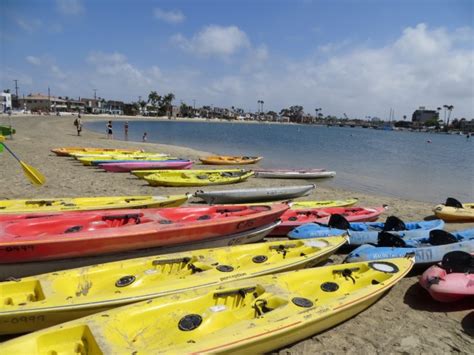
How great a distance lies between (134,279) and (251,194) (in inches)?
242

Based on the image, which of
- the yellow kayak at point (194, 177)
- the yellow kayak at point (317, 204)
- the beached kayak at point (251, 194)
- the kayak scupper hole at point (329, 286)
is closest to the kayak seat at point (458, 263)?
the kayak scupper hole at point (329, 286)

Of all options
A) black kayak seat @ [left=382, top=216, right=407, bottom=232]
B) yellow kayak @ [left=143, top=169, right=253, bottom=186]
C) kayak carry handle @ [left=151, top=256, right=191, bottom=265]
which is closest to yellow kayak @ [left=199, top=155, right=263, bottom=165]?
yellow kayak @ [left=143, top=169, right=253, bottom=186]

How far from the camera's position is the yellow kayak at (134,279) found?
377 cm

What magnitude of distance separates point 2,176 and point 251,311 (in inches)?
456

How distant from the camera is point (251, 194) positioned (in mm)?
10523

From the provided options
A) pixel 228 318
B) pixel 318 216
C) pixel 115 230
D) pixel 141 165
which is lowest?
pixel 228 318

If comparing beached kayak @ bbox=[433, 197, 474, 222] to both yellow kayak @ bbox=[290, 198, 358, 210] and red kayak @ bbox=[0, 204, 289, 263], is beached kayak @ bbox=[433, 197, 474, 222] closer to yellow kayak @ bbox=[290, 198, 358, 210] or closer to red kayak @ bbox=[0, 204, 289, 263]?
yellow kayak @ bbox=[290, 198, 358, 210]

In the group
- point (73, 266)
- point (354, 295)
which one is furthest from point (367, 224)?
point (73, 266)

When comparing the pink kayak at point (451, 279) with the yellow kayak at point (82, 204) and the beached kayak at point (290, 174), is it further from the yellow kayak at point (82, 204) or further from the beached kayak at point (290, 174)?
the beached kayak at point (290, 174)

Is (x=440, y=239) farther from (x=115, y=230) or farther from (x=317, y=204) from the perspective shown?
(x=115, y=230)

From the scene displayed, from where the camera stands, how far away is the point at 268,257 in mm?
5719

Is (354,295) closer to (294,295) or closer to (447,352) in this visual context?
(294,295)

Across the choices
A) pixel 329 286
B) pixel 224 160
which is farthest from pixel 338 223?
pixel 224 160

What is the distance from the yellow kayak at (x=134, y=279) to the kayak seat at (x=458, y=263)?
160cm
